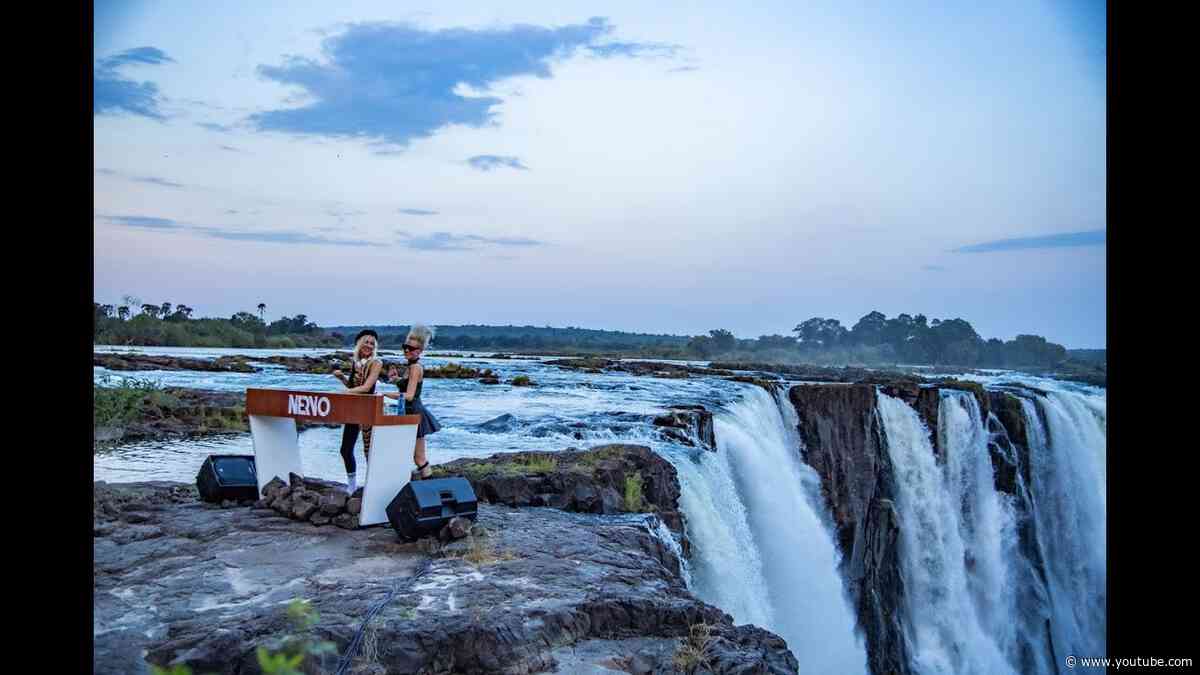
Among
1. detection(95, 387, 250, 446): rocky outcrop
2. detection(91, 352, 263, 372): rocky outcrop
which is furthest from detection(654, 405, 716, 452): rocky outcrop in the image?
detection(91, 352, 263, 372): rocky outcrop

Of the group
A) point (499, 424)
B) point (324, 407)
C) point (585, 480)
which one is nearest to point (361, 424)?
point (324, 407)

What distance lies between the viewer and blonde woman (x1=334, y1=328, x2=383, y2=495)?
28.5ft

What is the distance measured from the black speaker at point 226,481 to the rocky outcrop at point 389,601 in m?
0.36

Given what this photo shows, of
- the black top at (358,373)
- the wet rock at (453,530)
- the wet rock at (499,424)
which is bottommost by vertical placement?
the wet rock at (499,424)

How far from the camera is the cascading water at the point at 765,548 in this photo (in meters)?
13.9

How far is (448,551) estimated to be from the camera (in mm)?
7738

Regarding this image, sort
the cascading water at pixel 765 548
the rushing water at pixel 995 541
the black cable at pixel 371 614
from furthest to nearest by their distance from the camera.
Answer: the rushing water at pixel 995 541
the cascading water at pixel 765 548
the black cable at pixel 371 614

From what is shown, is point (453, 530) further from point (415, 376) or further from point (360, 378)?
point (360, 378)

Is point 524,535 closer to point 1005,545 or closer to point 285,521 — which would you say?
point 285,521

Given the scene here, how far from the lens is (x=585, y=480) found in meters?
11.8

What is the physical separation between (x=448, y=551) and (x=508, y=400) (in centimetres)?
1843

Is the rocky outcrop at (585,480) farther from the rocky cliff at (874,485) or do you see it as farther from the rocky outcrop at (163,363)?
the rocky outcrop at (163,363)

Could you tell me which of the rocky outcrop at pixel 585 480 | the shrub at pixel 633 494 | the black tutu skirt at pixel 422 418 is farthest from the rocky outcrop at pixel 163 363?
the black tutu skirt at pixel 422 418
